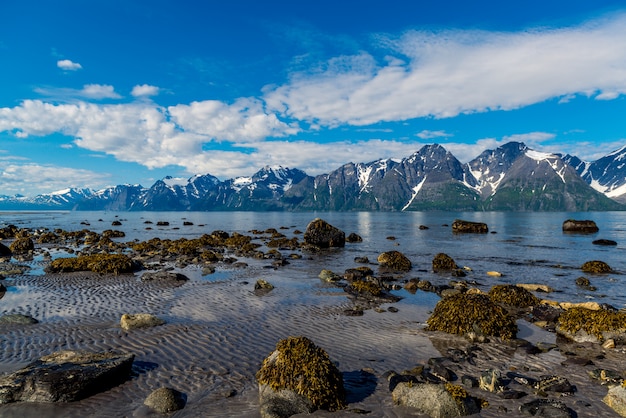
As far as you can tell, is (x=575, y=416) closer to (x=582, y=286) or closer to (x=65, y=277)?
(x=582, y=286)

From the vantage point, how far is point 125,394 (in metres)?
9.59

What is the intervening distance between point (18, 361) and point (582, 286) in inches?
1267

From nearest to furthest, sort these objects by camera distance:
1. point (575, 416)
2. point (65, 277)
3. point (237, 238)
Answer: point (575, 416) → point (65, 277) → point (237, 238)

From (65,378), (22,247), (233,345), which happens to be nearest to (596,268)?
(233,345)

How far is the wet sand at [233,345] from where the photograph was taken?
9.20m

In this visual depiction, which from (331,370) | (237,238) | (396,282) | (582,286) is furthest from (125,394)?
(237,238)

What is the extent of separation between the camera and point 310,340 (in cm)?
1192

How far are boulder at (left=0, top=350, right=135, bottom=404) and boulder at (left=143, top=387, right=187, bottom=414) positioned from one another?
174 cm

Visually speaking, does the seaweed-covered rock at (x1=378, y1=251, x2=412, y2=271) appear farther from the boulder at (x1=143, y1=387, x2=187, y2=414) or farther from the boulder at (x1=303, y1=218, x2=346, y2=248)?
the boulder at (x1=143, y1=387, x2=187, y2=414)

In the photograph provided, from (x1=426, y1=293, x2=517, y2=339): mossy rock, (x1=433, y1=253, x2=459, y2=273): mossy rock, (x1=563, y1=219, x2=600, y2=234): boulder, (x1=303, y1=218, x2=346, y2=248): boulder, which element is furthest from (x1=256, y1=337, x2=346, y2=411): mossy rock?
(x1=563, y1=219, x2=600, y2=234): boulder

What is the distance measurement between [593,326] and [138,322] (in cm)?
1920

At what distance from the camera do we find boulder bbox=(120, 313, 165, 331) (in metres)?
15.0

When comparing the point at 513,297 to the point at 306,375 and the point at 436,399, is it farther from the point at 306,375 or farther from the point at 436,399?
the point at 306,375

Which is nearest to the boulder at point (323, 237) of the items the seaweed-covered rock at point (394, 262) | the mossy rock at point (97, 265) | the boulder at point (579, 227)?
the seaweed-covered rock at point (394, 262)
